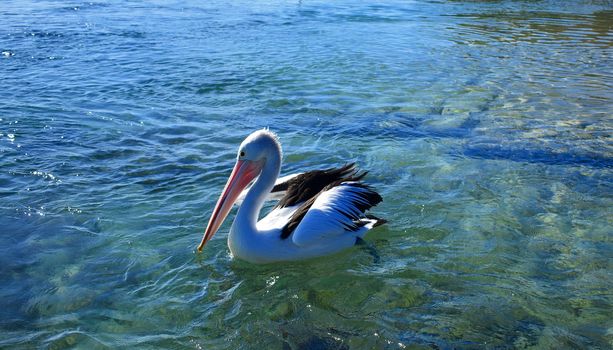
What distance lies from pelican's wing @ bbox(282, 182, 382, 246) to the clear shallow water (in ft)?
0.64

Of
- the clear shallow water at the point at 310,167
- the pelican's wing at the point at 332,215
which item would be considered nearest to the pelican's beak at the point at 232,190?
the clear shallow water at the point at 310,167

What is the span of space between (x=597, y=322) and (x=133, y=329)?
232 centimetres

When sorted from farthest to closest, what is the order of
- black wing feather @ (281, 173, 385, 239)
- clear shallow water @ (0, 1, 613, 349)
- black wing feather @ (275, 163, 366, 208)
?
black wing feather @ (275, 163, 366, 208), black wing feather @ (281, 173, 385, 239), clear shallow water @ (0, 1, 613, 349)

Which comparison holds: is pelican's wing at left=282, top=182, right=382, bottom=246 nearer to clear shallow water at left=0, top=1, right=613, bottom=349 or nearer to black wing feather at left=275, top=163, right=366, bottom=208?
black wing feather at left=275, top=163, right=366, bottom=208

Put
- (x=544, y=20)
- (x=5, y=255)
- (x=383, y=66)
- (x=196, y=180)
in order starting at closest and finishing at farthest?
1. (x=5, y=255)
2. (x=196, y=180)
3. (x=383, y=66)
4. (x=544, y=20)

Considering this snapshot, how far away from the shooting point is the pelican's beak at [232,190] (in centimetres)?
355

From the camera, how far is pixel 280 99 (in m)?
7.22

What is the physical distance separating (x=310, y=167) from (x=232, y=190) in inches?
60.7

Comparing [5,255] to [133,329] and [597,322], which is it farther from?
[597,322]

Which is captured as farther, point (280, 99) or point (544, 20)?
point (544, 20)

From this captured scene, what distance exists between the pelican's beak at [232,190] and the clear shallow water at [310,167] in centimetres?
26

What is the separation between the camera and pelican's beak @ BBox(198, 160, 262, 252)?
355cm

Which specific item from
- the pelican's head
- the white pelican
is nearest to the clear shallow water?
the white pelican

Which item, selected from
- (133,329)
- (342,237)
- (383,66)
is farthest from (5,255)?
(383,66)
